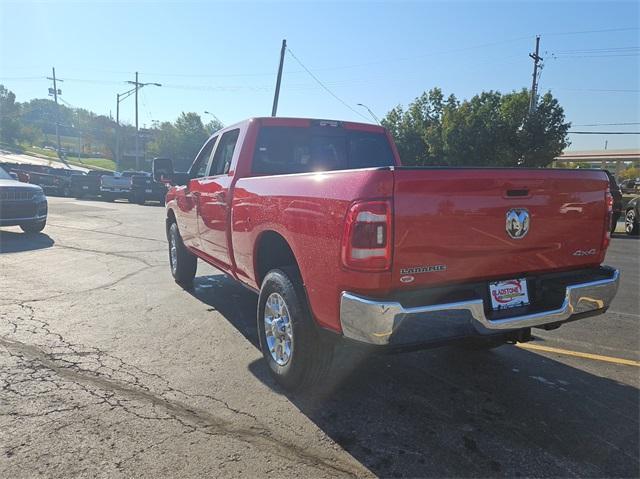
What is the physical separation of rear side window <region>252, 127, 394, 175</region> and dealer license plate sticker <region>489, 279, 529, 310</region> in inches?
91.8

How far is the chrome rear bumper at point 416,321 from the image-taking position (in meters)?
2.55

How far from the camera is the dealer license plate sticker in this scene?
9.58ft

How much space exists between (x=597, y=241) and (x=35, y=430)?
3921mm

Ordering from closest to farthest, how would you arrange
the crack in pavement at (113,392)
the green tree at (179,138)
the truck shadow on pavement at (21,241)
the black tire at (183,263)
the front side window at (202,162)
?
the crack in pavement at (113,392) → the front side window at (202,162) → the black tire at (183,263) → the truck shadow on pavement at (21,241) → the green tree at (179,138)

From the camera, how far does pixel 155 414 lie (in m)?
3.11

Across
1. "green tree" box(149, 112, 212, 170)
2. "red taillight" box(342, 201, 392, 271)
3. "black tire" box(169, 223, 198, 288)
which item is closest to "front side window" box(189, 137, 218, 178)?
"black tire" box(169, 223, 198, 288)

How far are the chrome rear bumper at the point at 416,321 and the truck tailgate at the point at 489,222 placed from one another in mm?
186

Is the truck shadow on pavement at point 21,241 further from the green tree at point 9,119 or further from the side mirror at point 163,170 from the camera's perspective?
the green tree at point 9,119

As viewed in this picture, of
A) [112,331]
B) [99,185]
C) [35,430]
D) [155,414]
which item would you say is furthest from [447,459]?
[99,185]

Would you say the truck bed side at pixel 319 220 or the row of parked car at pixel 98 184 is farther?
the row of parked car at pixel 98 184

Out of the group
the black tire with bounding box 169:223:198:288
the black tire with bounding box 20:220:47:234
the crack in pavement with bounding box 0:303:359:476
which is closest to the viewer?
the crack in pavement with bounding box 0:303:359:476

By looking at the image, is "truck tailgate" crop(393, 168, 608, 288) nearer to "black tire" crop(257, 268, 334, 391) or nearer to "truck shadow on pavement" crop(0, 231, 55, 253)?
"black tire" crop(257, 268, 334, 391)

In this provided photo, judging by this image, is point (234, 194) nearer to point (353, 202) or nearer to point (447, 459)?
point (353, 202)

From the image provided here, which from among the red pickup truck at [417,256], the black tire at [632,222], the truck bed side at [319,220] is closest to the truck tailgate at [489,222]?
the red pickup truck at [417,256]
